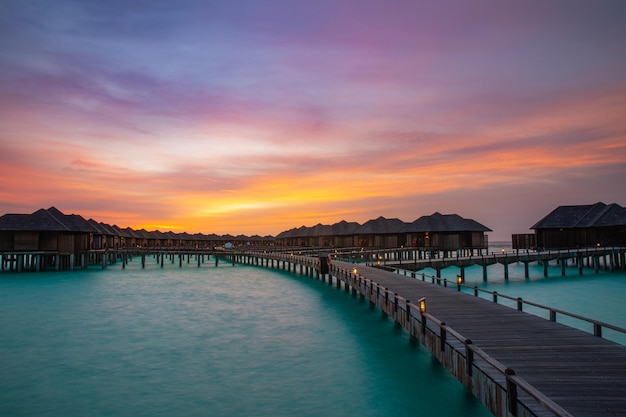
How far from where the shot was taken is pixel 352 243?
82.7 m

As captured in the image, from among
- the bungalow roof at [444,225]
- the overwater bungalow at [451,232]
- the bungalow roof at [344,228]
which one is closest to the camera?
the bungalow roof at [444,225]

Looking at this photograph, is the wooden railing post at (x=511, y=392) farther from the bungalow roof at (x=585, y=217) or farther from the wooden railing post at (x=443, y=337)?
the bungalow roof at (x=585, y=217)

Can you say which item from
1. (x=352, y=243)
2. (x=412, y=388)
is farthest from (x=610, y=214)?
(x=412, y=388)

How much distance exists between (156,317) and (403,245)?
50676 mm

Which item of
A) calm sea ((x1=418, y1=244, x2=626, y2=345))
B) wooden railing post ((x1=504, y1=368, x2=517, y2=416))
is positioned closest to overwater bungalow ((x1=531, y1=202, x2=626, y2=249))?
calm sea ((x1=418, y1=244, x2=626, y2=345))

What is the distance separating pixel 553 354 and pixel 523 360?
93cm

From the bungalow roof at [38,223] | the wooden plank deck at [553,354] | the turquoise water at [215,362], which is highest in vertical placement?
the bungalow roof at [38,223]

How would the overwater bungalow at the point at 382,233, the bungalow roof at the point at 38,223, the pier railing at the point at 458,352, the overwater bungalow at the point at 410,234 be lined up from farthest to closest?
the overwater bungalow at the point at 382,233
the overwater bungalow at the point at 410,234
the bungalow roof at the point at 38,223
the pier railing at the point at 458,352

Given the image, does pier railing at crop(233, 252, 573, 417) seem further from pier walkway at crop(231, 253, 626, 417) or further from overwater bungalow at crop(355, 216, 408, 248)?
overwater bungalow at crop(355, 216, 408, 248)

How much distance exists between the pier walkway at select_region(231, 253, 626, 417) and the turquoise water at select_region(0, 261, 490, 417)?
1.97 metres

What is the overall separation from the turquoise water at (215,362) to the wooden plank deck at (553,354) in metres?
2.04

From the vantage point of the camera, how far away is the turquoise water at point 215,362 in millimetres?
12695

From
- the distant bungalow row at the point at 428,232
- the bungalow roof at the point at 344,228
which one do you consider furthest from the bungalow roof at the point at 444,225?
the bungalow roof at the point at 344,228

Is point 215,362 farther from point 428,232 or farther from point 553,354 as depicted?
point 428,232
